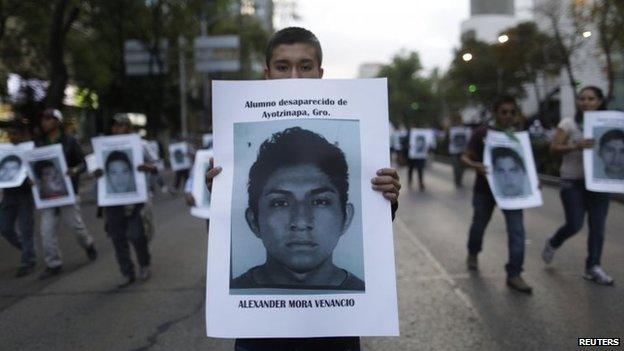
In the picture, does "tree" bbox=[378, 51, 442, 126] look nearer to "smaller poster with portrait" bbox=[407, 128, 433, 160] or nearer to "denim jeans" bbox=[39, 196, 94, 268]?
"smaller poster with portrait" bbox=[407, 128, 433, 160]

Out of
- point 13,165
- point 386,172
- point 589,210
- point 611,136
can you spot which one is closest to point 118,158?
point 13,165

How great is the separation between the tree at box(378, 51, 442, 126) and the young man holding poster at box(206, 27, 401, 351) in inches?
3016

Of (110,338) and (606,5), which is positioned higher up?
(606,5)

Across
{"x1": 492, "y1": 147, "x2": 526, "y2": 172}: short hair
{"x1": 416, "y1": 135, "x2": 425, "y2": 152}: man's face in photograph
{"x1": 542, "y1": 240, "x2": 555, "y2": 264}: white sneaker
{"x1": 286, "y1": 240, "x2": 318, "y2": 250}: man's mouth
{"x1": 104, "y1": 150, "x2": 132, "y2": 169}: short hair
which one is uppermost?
{"x1": 416, "y1": 135, "x2": 425, "y2": 152}: man's face in photograph

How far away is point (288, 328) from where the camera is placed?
205cm

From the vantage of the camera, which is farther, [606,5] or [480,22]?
[480,22]

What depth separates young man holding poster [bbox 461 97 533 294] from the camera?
561 centimetres

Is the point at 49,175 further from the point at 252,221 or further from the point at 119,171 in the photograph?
the point at 252,221

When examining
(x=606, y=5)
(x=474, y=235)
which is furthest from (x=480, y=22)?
(x=474, y=235)

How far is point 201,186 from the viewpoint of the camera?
21.4 ft

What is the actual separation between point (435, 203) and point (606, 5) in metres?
8.07

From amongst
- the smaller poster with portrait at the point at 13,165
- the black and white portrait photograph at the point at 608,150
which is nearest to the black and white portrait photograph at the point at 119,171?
the smaller poster with portrait at the point at 13,165

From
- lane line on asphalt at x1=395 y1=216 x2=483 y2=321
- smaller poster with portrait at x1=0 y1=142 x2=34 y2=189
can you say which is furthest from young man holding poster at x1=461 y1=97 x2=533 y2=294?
smaller poster with portrait at x1=0 y1=142 x2=34 y2=189

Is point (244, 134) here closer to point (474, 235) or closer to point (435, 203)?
point (474, 235)
